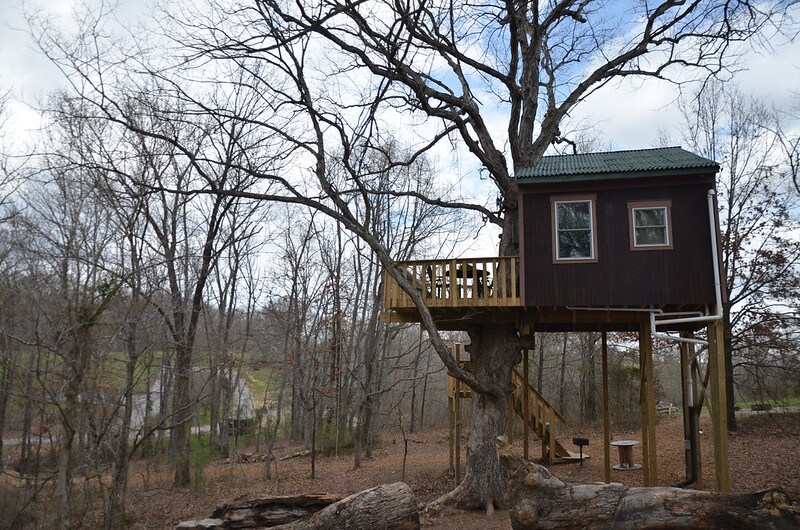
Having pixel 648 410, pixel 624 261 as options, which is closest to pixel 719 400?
pixel 648 410

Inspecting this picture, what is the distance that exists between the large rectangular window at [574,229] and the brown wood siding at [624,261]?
0.43ft

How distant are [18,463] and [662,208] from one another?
21813 mm

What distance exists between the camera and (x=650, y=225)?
11539 mm

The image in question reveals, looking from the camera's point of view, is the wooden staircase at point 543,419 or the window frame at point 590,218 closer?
the window frame at point 590,218

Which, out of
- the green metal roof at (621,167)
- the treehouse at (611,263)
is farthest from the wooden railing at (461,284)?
the green metal roof at (621,167)

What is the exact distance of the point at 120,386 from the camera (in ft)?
46.7

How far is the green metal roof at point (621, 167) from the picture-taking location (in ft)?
36.9

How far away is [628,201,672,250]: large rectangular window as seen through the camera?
1144 cm

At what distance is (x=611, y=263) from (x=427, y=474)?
8834 mm

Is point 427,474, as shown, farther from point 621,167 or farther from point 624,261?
point 621,167

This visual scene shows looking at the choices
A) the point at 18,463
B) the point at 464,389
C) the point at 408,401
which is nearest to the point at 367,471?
the point at 464,389

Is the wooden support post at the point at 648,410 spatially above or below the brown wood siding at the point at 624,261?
below

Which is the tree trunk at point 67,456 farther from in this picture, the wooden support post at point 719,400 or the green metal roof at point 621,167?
the wooden support post at point 719,400

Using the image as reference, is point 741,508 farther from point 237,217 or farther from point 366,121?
point 237,217
